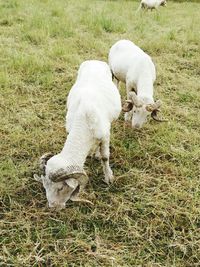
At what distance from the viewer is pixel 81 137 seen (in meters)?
4.69

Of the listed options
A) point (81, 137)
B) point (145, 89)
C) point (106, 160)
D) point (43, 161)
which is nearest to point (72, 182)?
point (43, 161)

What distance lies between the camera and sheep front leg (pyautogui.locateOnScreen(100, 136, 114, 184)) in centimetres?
507

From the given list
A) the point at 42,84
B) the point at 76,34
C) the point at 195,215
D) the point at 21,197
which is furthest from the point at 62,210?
the point at 76,34

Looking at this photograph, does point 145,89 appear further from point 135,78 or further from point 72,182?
point 72,182

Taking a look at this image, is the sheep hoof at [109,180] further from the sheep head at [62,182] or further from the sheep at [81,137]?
the sheep head at [62,182]

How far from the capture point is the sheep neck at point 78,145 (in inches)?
179

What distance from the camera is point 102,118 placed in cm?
496

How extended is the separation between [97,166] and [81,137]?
1004 mm

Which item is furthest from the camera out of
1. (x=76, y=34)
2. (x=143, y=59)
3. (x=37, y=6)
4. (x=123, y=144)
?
(x=37, y=6)

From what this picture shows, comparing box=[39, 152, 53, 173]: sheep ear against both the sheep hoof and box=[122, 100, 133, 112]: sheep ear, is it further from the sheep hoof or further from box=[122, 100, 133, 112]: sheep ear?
box=[122, 100, 133, 112]: sheep ear

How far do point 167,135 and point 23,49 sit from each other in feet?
12.8

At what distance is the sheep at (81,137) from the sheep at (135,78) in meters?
0.44

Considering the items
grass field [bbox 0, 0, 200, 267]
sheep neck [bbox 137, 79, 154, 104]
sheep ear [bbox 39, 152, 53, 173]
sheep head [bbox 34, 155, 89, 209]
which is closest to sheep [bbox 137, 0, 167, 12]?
grass field [bbox 0, 0, 200, 267]

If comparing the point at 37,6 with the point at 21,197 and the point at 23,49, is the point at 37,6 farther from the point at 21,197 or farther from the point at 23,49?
the point at 21,197
